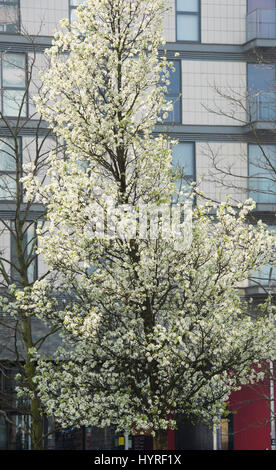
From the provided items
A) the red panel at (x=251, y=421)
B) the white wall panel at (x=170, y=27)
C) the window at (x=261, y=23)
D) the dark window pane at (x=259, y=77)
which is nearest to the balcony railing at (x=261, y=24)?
the window at (x=261, y=23)

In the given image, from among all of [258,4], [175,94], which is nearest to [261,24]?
[258,4]

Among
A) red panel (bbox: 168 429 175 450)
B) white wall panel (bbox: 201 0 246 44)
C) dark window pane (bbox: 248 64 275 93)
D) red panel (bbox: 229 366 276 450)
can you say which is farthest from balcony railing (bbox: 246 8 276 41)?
red panel (bbox: 168 429 175 450)

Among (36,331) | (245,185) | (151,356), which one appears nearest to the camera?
(151,356)

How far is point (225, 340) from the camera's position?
45.1 feet

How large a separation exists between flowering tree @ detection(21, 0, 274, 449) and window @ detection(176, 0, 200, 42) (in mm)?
14385

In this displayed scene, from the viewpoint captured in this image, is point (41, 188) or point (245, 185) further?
point (245, 185)

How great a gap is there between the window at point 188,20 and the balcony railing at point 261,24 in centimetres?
188

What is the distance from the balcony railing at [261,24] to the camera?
28906 mm

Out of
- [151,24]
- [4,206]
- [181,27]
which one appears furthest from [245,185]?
[151,24]

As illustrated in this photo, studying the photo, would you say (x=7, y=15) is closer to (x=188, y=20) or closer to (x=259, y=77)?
(x=188, y=20)

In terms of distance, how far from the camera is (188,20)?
96.3ft

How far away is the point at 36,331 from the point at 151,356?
13.4 m

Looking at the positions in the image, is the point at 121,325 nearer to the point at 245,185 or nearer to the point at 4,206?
the point at 4,206

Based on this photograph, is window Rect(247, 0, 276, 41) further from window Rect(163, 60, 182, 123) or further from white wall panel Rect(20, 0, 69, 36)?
white wall panel Rect(20, 0, 69, 36)
